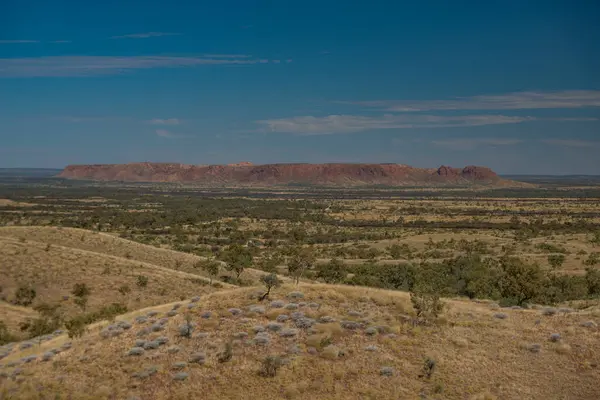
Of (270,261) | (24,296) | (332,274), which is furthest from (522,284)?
(270,261)

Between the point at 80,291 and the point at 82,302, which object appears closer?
the point at 82,302

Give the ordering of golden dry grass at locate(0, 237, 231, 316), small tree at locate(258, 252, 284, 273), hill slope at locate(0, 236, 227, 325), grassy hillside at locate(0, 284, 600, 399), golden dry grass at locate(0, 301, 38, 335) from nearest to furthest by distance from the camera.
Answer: grassy hillside at locate(0, 284, 600, 399), golden dry grass at locate(0, 301, 38, 335), hill slope at locate(0, 236, 227, 325), golden dry grass at locate(0, 237, 231, 316), small tree at locate(258, 252, 284, 273)

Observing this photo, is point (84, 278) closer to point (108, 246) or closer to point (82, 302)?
point (82, 302)

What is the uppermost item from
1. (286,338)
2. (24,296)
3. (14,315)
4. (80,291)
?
(286,338)

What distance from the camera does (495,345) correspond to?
23.5 meters

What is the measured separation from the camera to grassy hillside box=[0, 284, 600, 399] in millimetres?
20130

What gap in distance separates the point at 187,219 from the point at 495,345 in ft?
381

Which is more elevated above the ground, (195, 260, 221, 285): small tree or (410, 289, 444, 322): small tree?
(410, 289, 444, 322): small tree

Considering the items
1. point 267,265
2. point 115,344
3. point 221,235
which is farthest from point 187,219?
point 115,344

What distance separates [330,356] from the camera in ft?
72.7

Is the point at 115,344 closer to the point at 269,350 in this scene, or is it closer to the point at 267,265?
the point at 269,350

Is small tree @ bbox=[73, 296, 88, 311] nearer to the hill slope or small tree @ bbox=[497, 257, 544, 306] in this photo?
the hill slope

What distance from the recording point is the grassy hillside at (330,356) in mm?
20130

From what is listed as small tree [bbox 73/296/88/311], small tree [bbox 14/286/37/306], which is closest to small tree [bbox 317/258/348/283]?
small tree [bbox 73/296/88/311]
